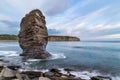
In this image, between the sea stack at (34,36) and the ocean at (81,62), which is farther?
the sea stack at (34,36)

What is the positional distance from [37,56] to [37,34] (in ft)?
16.4

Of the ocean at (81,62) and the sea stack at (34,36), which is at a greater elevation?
the sea stack at (34,36)

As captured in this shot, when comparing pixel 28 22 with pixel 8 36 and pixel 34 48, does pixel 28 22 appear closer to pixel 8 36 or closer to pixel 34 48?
pixel 34 48

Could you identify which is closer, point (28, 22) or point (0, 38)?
point (28, 22)

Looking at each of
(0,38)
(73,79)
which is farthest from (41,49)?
(0,38)

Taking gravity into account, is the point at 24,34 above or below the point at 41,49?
above

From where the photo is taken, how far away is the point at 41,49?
3850 cm

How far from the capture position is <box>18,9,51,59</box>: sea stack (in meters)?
38.1

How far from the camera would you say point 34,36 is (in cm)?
3859

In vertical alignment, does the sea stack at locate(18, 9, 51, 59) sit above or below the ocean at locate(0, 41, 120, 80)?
above

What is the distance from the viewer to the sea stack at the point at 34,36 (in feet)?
125

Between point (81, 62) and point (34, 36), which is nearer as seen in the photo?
point (81, 62)

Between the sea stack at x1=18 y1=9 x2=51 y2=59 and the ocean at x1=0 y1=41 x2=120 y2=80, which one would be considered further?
Answer: the sea stack at x1=18 y1=9 x2=51 y2=59

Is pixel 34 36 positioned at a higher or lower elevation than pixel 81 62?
higher
